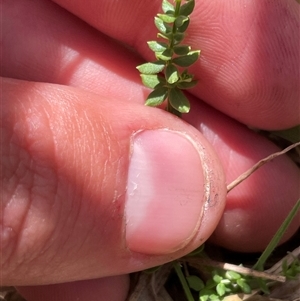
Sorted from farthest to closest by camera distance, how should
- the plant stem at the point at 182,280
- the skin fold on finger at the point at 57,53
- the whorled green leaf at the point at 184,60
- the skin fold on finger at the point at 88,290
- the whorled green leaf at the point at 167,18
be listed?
1. the skin fold on finger at the point at 57,53
2. the skin fold on finger at the point at 88,290
3. the plant stem at the point at 182,280
4. the whorled green leaf at the point at 184,60
5. the whorled green leaf at the point at 167,18

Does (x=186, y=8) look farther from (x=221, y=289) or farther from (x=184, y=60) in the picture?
(x=221, y=289)

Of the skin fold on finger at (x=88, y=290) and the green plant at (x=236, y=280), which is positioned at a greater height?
the green plant at (x=236, y=280)

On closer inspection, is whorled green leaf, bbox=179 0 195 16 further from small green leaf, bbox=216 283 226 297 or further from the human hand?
small green leaf, bbox=216 283 226 297

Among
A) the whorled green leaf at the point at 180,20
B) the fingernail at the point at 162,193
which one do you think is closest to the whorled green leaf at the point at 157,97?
the fingernail at the point at 162,193

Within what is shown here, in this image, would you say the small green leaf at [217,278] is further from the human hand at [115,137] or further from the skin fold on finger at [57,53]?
the skin fold on finger at [57,53]

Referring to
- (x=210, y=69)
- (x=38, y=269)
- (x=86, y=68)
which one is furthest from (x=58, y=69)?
(x=38, y=269)

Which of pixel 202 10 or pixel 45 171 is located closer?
pixel 45 171

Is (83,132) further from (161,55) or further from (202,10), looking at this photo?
(202,10)

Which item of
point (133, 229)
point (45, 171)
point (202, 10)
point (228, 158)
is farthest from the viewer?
point (228, 158)
